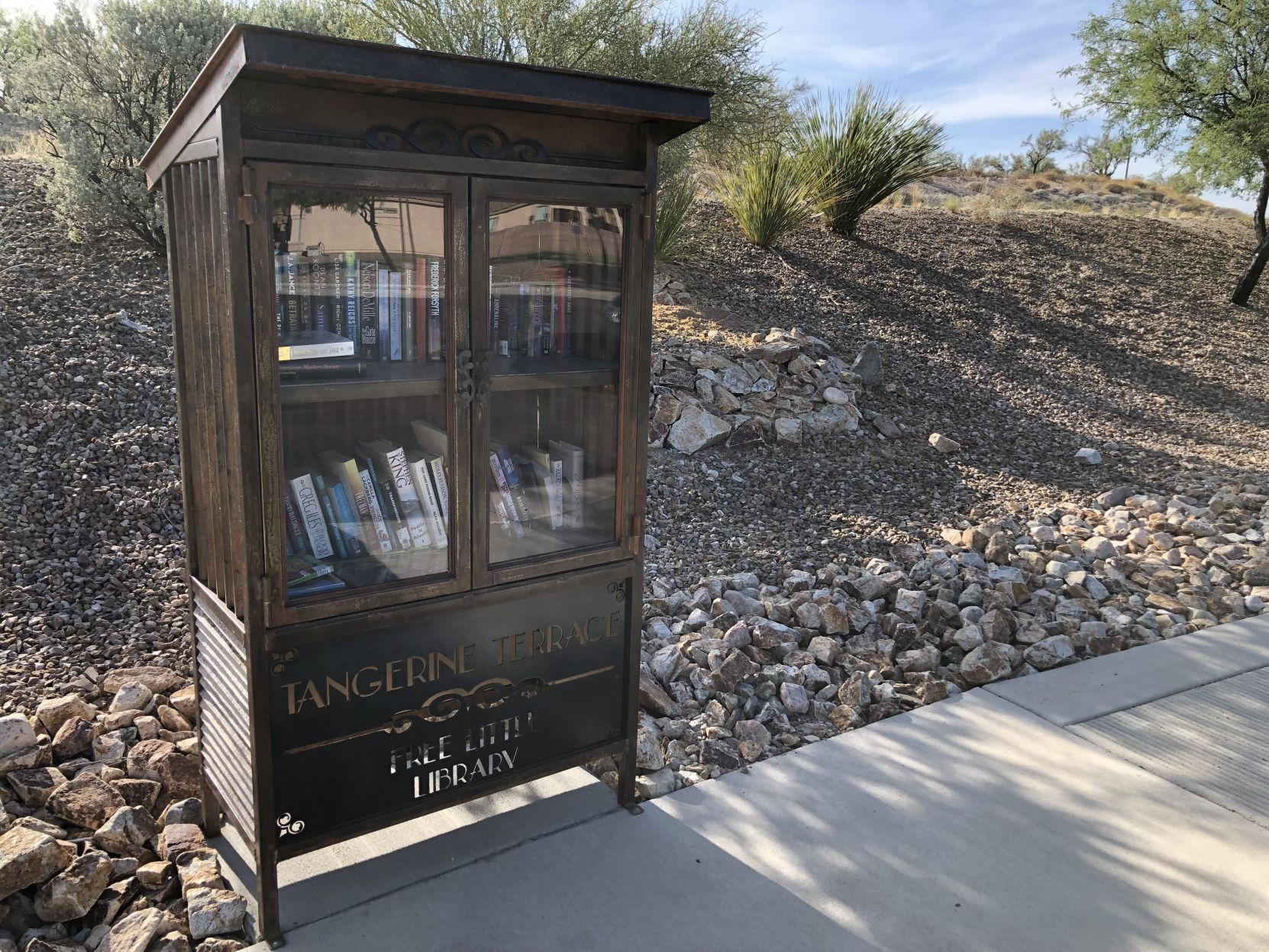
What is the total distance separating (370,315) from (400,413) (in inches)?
9.9

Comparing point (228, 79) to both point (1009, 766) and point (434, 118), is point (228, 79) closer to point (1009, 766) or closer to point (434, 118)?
point (434, 118)

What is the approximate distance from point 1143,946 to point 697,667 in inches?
69.8

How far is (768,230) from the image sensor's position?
33.6ft

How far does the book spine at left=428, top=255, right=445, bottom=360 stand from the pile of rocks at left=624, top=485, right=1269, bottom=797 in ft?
5.16

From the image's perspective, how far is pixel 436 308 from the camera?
2.39m

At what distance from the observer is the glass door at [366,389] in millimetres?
2191

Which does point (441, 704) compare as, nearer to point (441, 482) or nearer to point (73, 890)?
point (441, 482)

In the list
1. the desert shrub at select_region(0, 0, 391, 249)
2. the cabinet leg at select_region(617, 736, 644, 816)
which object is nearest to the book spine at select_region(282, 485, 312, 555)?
the cabinet leg at select_region(617, 736, 644, 816)

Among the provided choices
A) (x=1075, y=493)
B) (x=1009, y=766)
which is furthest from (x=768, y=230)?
(x=1009, y=766)

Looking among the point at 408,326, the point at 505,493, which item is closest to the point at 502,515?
the point at 505,493

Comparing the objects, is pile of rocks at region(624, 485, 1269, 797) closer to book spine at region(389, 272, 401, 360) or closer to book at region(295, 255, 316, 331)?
book spine at region(389, 272, 401, 360)

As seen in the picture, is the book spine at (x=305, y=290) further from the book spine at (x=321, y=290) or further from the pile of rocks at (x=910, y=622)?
the pile of rocks at (x=910, y=622)

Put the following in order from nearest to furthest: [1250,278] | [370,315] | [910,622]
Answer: [370,315] → [910,622] → [1250,278]

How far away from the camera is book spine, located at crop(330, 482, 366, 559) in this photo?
240cm
